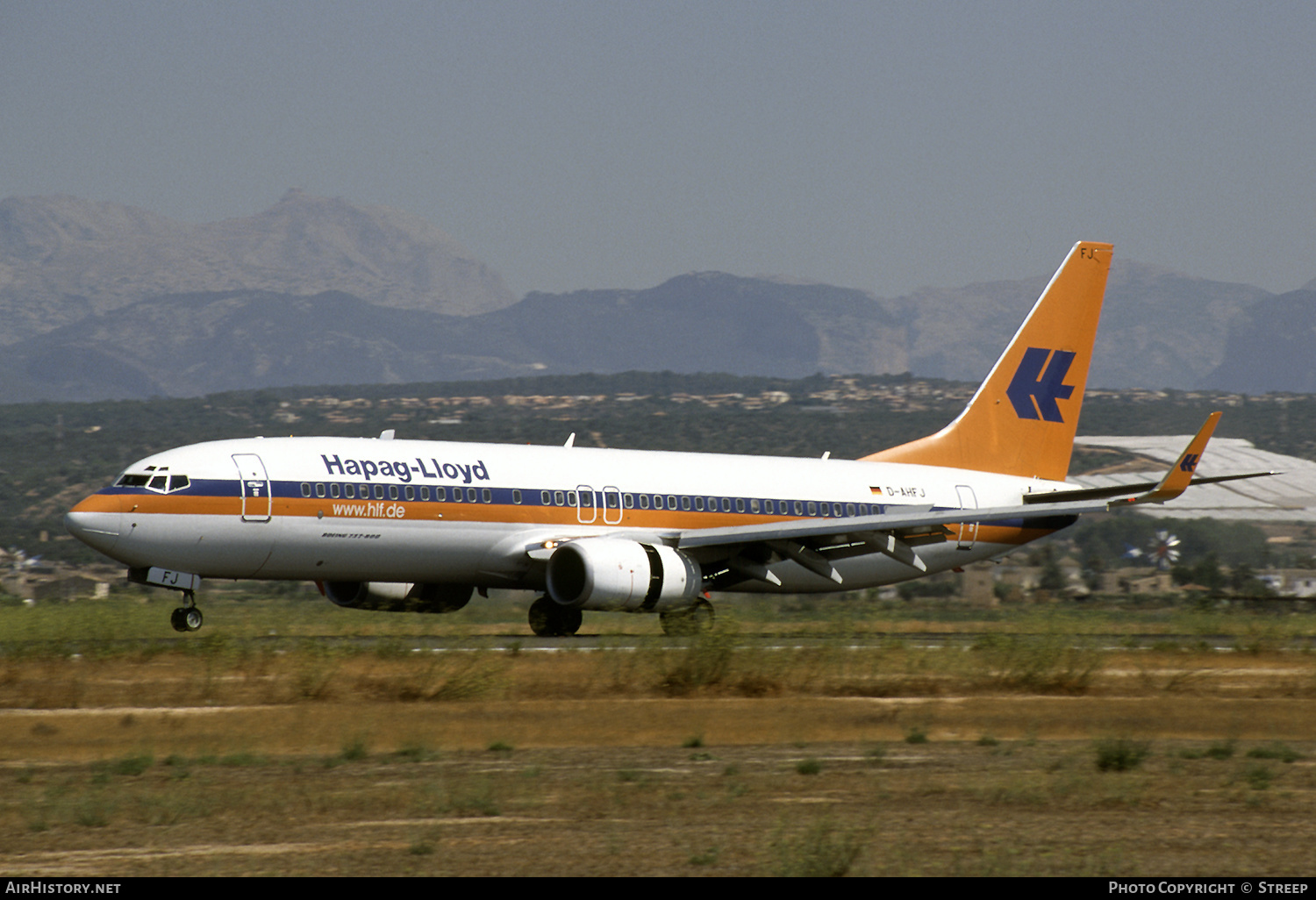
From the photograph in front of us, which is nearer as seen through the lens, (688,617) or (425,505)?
(425,505)

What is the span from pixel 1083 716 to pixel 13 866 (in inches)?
521

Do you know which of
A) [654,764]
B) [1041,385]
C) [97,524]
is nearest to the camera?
[654,764]

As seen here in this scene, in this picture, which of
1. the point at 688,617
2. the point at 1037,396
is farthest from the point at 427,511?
the point at 1037,396

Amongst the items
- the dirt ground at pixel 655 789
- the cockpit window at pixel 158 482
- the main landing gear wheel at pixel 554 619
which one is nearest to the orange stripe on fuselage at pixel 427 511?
the cockpit window at pixel 158 482

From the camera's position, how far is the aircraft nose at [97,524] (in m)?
27.5

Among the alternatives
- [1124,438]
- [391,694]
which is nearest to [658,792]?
[391,694]

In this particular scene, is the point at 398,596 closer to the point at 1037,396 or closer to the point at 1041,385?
the point at 1037,396

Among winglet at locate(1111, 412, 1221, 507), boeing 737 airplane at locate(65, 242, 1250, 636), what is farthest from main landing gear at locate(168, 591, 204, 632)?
winglet at locate(1111, 412, 1221, 507)

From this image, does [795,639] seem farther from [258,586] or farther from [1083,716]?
[258,586]

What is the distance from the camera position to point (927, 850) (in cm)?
1184

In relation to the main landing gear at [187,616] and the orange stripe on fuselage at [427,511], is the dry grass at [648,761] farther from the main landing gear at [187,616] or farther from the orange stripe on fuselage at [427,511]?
the orange stripe on fuselage at [427,511]

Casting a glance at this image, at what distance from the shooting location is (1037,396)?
4019cm

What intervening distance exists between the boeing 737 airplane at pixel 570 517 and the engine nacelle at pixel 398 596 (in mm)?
39

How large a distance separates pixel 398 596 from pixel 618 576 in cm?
503
